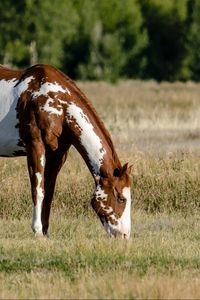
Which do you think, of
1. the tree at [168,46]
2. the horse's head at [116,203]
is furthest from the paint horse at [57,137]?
the tree at [168,46]

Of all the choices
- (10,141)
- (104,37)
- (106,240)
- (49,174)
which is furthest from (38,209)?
(104,37)

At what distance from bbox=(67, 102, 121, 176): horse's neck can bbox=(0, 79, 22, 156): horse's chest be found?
776 millimetres

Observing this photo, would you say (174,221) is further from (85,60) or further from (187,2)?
(187,2)

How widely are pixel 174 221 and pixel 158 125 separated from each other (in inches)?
517

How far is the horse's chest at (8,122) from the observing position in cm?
1359

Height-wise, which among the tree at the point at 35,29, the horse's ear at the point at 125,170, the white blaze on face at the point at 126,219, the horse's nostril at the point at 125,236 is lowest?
the horse's nostril at the point at 125,236

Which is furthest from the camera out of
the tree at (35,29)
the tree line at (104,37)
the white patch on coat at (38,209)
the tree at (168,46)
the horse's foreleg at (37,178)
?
the tree at (168,46)

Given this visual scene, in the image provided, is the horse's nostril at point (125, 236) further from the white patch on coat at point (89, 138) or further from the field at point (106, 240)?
the white patch on coat at point (89, 138)

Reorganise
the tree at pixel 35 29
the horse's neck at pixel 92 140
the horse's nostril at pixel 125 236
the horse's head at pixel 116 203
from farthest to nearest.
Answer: the tree at pixel 35 29 → the horse's neck at pixel 92 140 → the horse's head at pixel 116 203 → the horse's nostril at pixel 125 236

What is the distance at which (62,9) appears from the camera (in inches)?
3226

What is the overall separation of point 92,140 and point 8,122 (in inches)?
46.9

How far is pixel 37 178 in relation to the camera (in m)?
13.4

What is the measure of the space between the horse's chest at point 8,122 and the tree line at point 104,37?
65063 millimetres

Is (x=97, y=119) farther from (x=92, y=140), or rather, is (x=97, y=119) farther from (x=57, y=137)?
(x=57, y=137)
